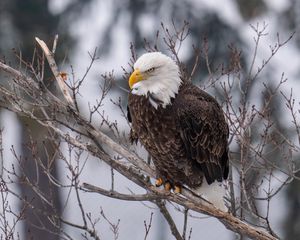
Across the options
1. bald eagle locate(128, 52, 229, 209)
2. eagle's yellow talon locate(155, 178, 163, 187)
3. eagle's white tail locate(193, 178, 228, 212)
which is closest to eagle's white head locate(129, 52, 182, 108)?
bald eagle locate(128, 52, 229, 209)

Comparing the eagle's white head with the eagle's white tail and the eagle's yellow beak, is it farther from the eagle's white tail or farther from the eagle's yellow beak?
the eagle's white tail

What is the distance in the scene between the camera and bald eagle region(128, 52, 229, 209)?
6.68m

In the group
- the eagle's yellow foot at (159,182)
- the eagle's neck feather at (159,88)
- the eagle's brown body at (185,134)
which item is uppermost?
the eagle's neck feather at (159,88)

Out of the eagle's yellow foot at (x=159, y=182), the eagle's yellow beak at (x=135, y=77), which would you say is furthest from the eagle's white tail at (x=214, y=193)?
the eagle's yellow beak at (x=135, y=77)

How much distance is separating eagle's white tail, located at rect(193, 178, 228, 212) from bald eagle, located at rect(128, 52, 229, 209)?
0.04 ft

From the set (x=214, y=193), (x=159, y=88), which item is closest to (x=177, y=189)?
(x=214, y=193)

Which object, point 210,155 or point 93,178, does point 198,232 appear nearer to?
point 93,178

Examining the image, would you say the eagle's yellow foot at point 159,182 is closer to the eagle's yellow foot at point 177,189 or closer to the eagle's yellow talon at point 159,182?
the eagle's yellow talon at point 159,182

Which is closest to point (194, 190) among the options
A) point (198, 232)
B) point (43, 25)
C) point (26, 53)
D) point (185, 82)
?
point (185, 82)

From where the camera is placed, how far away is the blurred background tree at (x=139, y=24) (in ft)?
55.5

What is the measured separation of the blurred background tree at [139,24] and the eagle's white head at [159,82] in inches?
376

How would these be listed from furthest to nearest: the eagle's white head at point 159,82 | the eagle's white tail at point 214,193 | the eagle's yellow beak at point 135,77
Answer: the eagle's white tail at point 214,193, the eagle's white head at point 159,82, the eagle's yellow beak at point 135,77

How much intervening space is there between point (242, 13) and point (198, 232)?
4.24 m

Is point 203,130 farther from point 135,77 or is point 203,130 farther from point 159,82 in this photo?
point 135,77
